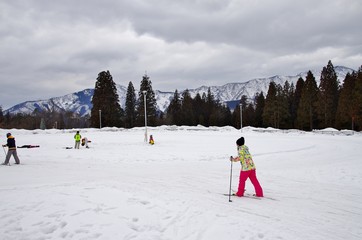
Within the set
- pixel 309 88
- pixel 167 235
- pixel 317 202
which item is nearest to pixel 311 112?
pixel 309 88

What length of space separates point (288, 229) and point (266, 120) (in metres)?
63.5

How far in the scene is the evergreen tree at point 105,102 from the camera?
63906 millimetres

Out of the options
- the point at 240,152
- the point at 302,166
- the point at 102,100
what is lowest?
the point at 302,166

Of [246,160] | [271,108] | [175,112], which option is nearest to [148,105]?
[175,112]

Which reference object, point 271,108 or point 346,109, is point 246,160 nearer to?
point 346,109

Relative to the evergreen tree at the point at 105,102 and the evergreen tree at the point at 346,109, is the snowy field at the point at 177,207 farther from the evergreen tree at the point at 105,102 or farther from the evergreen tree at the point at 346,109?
the evergreen tree at the point at 105,102

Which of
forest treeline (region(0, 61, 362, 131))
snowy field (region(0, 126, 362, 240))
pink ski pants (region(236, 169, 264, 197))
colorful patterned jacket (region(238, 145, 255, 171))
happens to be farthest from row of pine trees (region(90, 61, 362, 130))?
pink ski pants (region(236, 169, 264, 197))

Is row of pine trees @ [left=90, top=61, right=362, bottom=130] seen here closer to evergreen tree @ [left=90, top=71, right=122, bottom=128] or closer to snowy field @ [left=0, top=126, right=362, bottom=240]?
evergreen tree @ [left=90, top=71, right=122, bottom=128]

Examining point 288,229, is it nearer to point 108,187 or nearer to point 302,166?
point 108,187

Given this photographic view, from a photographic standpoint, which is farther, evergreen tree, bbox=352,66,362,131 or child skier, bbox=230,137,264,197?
evergreen tree, bbox=352,66,362,131

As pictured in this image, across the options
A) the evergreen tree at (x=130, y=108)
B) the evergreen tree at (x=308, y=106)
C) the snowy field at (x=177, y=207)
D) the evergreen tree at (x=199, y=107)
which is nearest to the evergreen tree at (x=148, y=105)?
the evergreen tree at (x=130, y=108)

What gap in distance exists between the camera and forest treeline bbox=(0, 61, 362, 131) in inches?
1973

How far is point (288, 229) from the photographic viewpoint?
5234 millimetres

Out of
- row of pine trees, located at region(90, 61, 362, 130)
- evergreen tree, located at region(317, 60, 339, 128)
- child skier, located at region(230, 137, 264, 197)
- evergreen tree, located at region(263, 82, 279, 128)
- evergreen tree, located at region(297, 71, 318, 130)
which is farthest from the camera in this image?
evergreen tree, located at region(263, 82, 279, 128)
